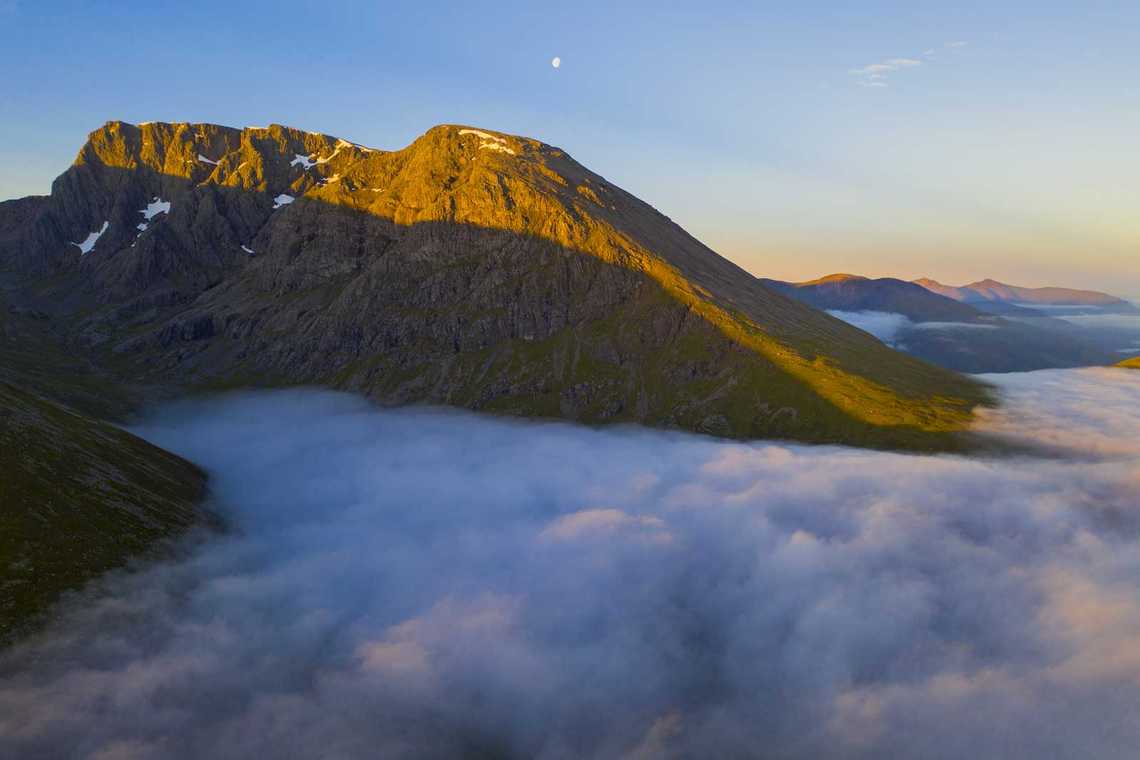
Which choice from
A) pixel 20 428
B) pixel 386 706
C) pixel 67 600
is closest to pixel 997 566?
pixel 386 706

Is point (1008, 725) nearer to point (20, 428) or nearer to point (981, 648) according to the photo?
point (981, 648)

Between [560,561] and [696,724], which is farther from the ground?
[560,561]

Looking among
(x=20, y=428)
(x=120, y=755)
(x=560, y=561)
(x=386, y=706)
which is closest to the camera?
(x=120, y=755)

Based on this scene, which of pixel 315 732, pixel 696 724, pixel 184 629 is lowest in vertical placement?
pixel 696 724

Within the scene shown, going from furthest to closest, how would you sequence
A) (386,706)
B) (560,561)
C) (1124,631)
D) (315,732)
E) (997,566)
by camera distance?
(560,561), (997,566), (1124,631), (386,706), (315,732)

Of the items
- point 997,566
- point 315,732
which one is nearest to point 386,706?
point 315,732

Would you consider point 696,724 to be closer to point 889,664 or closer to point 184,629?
point 889,664

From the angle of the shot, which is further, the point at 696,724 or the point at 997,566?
the point at 997,566
